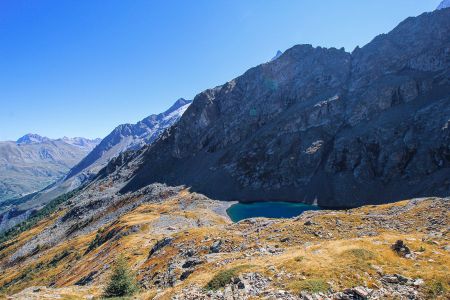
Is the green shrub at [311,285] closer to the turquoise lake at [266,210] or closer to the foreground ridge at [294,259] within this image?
the foreground ridge at [294,259]

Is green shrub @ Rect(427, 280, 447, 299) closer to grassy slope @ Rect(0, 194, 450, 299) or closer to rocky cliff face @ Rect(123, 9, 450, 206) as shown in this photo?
grassy slope @ Rect(0, 194, 450, 299)

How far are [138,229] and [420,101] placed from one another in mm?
148722

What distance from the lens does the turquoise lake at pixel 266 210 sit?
140 meters

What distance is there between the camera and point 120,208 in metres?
177

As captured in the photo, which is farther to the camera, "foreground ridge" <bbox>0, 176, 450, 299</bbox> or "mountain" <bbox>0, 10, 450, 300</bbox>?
"mountain" <bbox>0, 10, 450, 300</bbox>

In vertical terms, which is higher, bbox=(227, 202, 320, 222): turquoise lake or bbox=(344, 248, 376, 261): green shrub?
bbox=(344, 248, 376, 261): green shrub

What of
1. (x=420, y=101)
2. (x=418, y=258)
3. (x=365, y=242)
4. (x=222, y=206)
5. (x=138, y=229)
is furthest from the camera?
(x=420, y=101)

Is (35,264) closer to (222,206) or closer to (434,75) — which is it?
(222,206)

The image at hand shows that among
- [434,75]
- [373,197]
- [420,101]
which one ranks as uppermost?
[434,75]

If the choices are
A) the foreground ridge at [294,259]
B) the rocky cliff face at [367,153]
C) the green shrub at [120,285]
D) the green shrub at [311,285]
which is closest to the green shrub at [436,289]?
the foreground ridge at [294,259]

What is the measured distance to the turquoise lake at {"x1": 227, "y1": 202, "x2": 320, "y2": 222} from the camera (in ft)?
459

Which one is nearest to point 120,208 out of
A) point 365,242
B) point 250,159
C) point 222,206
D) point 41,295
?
point 222,206

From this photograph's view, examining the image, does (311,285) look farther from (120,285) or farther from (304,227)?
(304,227)

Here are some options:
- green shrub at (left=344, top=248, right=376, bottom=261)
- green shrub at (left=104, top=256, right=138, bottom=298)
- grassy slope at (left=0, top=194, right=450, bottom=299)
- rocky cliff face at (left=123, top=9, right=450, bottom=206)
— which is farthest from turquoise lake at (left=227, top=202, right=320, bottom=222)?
green shrub at (left=344, top=248, right=376, bottom=261)
